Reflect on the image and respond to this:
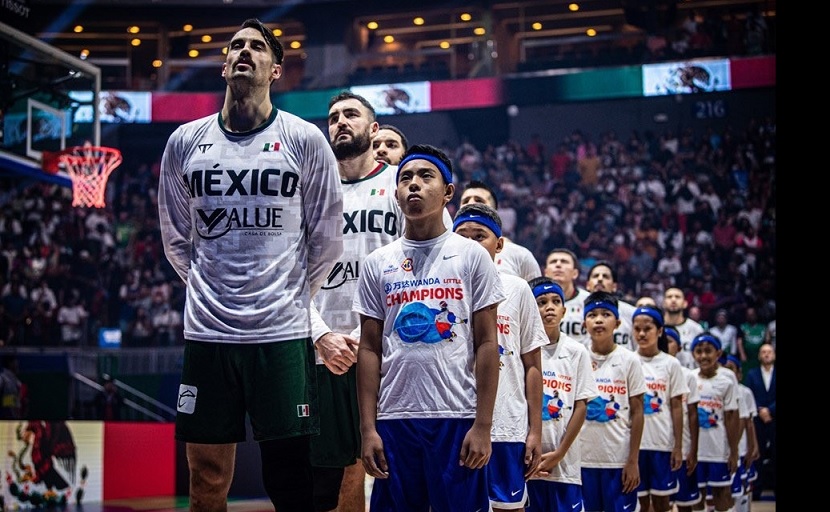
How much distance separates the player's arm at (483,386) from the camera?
13.9 feet

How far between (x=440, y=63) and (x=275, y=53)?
2273 centimetres

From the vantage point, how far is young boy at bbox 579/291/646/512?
8039 mm

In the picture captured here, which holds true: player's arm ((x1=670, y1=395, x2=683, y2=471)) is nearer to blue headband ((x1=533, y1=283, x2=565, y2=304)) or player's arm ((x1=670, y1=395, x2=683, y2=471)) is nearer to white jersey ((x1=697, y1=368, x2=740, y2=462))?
white jersey ((x1=697, y1=368, x2=740, y2=462))

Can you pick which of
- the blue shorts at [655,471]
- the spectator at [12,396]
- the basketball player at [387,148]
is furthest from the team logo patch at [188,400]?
the spectator at [12,396]

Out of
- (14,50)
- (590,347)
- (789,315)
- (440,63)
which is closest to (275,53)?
(789,315)

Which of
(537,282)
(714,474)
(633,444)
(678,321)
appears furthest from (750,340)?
(537,282)

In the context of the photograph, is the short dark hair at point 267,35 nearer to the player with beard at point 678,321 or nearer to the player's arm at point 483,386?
the player's arm at point 483,386

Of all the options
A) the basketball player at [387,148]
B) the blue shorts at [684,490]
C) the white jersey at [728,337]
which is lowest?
the blue shorts at [684,490]

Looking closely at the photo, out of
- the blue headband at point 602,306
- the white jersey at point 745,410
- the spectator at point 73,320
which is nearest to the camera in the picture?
the blue headband at point 602,306

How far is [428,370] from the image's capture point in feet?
14.3

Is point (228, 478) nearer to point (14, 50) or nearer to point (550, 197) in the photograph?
point (14, 50)

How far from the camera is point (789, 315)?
2510 mm

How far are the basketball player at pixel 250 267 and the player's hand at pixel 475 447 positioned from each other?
0.65m

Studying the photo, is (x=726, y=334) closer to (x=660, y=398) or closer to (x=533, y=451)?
(x=660, y=398)
